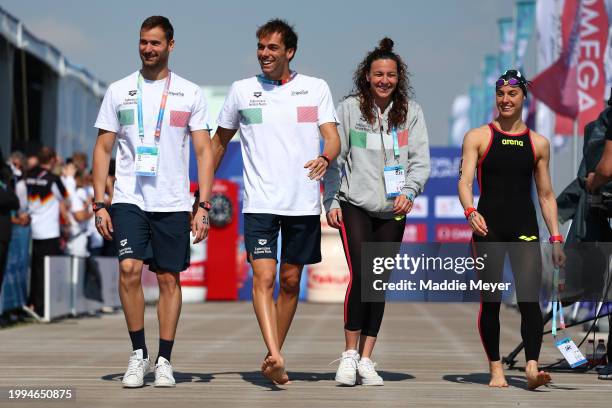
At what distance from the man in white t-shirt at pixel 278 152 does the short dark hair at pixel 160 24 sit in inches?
18.6

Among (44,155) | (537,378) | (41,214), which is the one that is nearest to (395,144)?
(537,378)

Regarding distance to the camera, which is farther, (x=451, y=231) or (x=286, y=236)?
(x=451, y=231)

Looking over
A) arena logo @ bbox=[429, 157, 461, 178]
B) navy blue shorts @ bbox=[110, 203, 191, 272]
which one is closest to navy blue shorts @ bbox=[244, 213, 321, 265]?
navy blue shorts @ bbox=[110, 203, 191, 272]

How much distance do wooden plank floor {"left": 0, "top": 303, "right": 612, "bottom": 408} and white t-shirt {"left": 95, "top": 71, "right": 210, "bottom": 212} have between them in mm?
1046

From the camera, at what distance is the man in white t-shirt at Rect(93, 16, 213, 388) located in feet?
24.4

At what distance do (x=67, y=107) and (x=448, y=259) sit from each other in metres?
20.4

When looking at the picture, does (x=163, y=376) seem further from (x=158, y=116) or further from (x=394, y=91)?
(x=394, y=91)

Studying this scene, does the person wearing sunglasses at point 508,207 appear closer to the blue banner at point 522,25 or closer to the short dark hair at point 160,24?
the short dark hair at point 160,24

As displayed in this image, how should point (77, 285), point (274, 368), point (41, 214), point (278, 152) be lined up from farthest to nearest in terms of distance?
point (77, 285)
point (41, 214)
point (278, 152)
point (274, 368)

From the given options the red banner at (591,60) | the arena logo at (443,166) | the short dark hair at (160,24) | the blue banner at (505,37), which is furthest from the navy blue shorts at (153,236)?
the blue banner at (505,37)

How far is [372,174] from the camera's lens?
304 inches

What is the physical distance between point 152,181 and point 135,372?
1.04 m

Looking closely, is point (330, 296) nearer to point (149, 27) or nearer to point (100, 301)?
point (100, 301)

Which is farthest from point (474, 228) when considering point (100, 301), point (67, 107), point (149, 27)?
point (67, 107)
